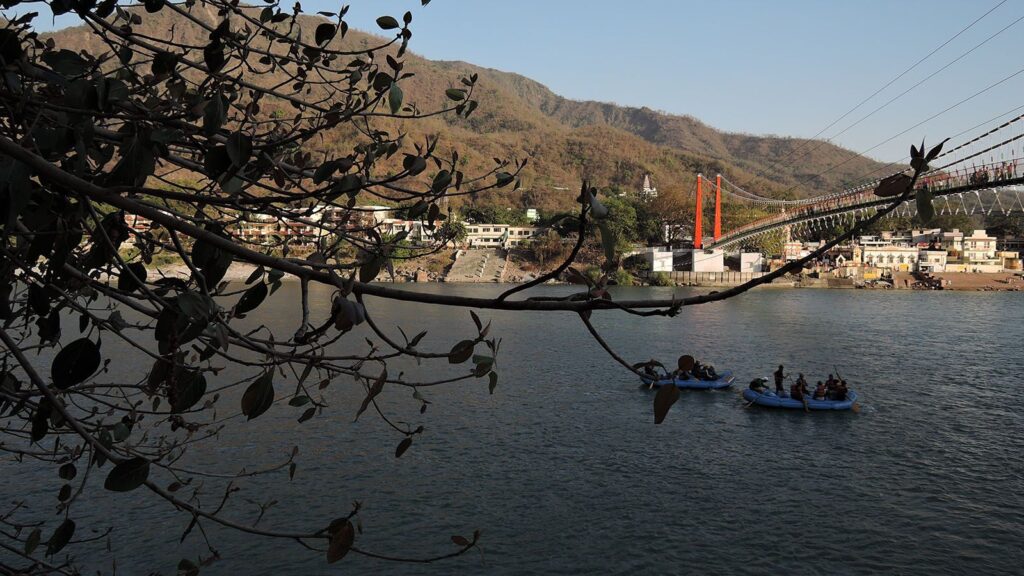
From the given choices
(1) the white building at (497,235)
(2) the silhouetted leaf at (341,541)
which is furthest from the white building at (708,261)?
(2) the silhouetted leaf at (341,541)

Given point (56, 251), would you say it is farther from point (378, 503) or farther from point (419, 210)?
point (378, 503)

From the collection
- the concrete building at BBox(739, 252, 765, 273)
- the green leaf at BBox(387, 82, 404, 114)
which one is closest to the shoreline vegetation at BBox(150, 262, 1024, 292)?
the concrete building at BBox(739, 252, 765, 273)

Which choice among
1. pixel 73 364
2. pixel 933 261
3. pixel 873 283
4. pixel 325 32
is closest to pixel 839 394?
pixel 325 32

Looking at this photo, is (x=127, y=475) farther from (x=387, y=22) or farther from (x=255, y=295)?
(x=387, y=22)

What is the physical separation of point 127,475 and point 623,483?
12045mm

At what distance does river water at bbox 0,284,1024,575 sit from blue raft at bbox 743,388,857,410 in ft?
0.83

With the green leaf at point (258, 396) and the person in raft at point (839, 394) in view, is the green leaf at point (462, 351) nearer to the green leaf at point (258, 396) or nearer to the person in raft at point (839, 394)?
the green leaf at point (258, 396)

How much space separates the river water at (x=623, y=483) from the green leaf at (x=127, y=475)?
8.81 metres

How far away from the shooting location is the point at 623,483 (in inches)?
523

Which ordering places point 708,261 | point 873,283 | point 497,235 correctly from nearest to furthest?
point 873,283 → point 708,261 → point 497,235

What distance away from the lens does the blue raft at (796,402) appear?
18.5 metres

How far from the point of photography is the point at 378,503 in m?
12.2

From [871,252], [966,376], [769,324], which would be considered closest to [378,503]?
[966,376]

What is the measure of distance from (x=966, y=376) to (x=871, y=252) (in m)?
49.9
